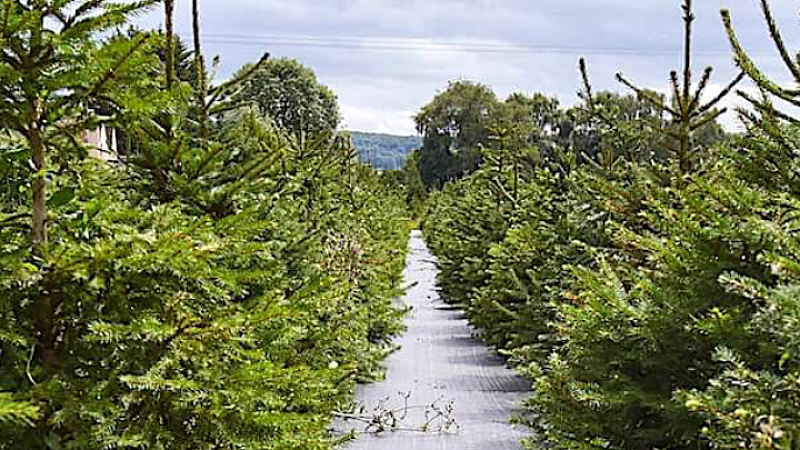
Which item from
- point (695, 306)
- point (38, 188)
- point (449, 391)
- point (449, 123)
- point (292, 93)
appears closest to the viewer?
point (38, 188)

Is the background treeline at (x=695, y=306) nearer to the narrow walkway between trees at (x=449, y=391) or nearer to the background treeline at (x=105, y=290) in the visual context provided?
the background treeline at (x=105, y=290)

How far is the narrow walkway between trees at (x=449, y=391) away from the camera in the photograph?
21.2 ft

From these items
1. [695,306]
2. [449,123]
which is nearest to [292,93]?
[449,123]

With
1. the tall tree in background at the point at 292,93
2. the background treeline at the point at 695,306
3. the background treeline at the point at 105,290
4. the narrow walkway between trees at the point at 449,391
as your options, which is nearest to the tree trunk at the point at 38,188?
the background treeline at the point at 105,290

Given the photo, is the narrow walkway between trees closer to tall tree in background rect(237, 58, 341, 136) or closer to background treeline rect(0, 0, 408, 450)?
background treeline rect(0, 0, 408, 450)

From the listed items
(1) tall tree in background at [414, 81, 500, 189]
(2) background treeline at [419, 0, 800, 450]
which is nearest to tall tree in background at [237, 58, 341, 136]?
(1) tall tree in background at [414, 81, 500, 189]

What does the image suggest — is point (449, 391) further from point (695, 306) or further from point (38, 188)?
point (38, 188)

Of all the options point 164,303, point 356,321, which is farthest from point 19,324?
point 356,321

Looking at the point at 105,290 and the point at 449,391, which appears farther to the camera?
the point at 449,391

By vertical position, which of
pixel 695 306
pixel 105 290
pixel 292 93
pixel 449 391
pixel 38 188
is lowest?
pixel 449 391

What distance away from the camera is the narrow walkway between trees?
647 centimetres

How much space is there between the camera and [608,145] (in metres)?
6.82

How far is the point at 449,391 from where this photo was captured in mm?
8023

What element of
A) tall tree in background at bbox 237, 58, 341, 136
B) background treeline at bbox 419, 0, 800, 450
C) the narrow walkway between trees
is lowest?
the narrow walkway between trees
